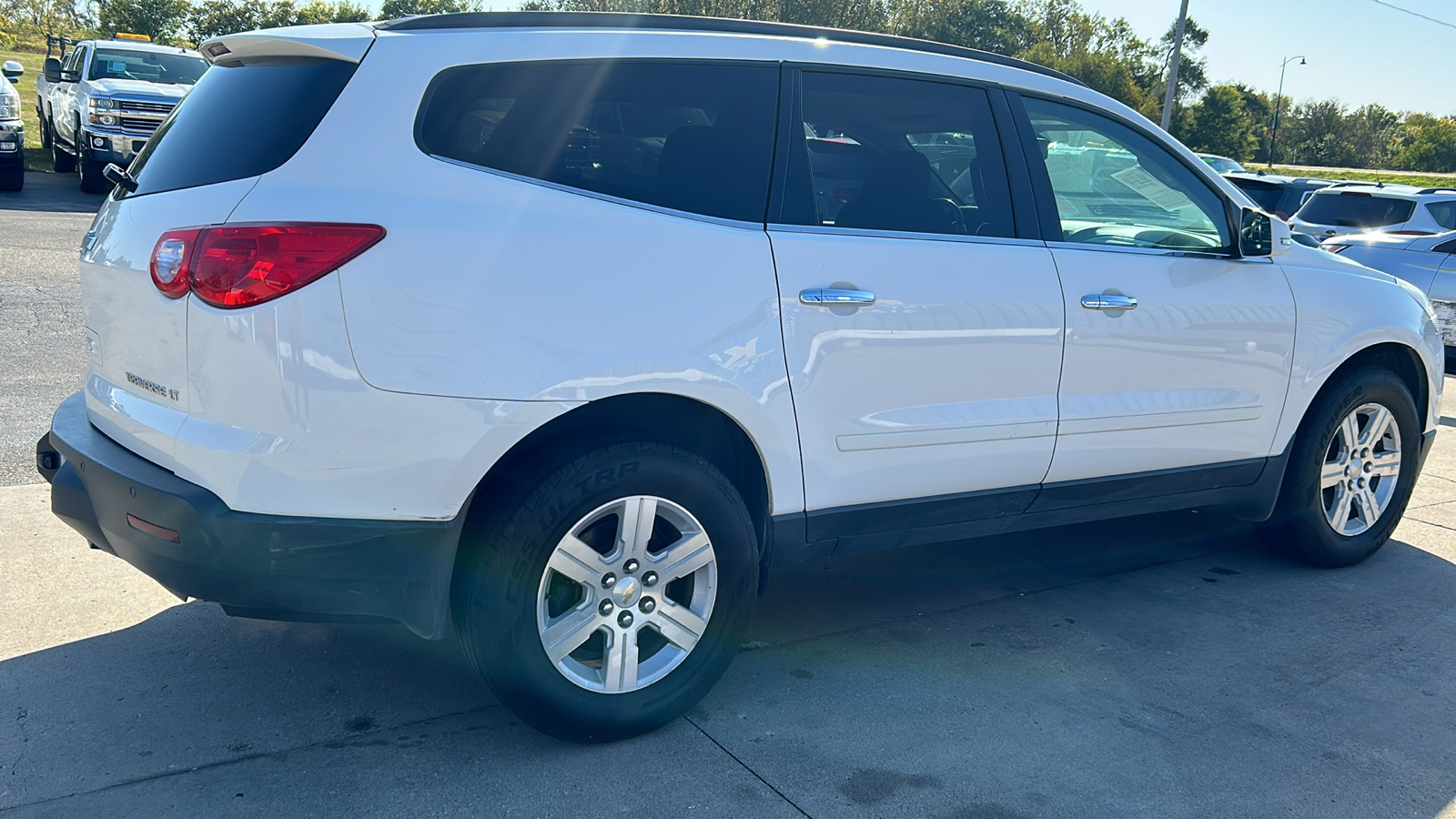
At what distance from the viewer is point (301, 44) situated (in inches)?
116

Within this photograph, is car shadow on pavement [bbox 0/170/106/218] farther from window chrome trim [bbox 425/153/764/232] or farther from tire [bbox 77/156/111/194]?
window chrome trim [bbox 425/153/764/232]

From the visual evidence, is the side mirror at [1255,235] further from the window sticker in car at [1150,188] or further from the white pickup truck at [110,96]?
the white pickup truck at [110,96]

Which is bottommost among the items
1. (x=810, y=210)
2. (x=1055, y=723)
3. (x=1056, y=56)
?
(x=1055, y=723)

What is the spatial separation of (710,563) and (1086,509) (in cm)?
158

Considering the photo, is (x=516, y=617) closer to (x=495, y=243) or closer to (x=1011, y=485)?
(x=495, y=243)

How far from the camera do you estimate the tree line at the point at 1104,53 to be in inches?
2239

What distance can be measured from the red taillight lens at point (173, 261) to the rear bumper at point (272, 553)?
0.44 metres

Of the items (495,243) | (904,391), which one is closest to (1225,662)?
(904,391)

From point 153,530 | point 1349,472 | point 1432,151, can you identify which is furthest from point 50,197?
point 1432,151

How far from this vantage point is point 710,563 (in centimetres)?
326

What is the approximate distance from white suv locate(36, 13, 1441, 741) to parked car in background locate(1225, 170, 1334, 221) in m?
12.0

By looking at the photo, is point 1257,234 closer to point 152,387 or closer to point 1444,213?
point 152,387

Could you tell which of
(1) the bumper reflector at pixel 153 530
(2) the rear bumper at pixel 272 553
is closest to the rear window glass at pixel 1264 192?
(2) the rear bumper at pixel 272 553

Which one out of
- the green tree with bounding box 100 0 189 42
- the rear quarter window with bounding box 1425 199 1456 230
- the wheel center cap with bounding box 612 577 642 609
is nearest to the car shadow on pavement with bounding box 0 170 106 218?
the wheel center cap with bounding box 612 577 642 609
